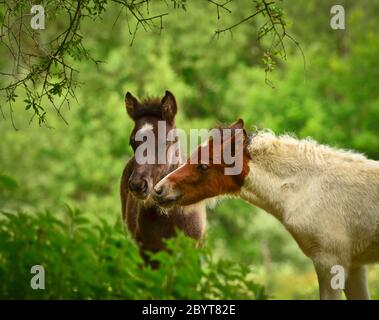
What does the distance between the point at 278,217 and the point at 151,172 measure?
1852 mm

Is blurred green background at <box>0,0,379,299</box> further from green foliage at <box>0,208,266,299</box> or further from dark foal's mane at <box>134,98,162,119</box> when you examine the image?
green foliage at <box>0,208,266,299</box>

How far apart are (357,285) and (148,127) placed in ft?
9.51

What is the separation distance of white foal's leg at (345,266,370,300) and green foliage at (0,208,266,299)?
6.88 feet

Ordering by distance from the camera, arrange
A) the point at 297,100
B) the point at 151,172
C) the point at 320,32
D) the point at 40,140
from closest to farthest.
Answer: the point at 151,172, the point at 297,100, the point at 40,140, the point at 320,32

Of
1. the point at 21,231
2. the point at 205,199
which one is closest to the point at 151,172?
the point at 205,199

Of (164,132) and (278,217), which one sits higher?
(164,132)

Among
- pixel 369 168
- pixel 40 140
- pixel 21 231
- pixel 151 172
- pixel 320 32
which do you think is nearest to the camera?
pixel 21 231

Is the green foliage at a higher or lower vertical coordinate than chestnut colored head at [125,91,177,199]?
lower

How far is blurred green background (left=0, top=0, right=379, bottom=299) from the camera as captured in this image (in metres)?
26.5

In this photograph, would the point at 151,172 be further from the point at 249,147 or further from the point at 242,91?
the point at 242,91

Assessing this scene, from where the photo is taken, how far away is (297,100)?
27609 millimetres

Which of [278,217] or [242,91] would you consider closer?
[278,217]

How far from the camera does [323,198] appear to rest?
6.34 metres

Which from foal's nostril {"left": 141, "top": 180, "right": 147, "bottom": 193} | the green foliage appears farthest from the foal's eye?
the green foliage
